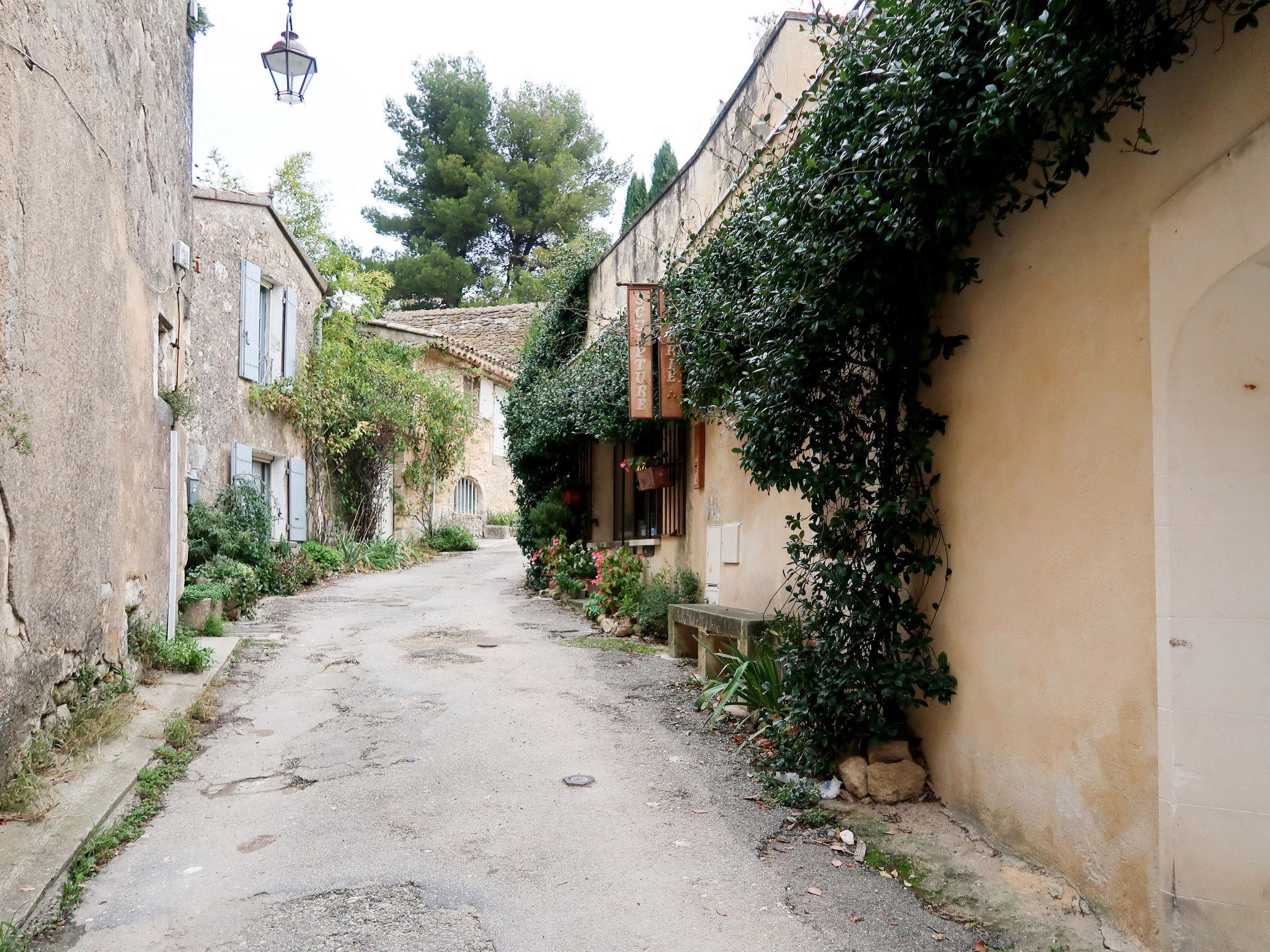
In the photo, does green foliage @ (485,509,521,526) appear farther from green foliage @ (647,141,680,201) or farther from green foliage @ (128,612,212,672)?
green foliage @ (128,612,212,672)

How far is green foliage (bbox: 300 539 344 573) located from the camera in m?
14.2

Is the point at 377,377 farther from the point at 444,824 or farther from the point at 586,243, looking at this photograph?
the point at 444,824

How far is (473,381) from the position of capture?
71.0ft

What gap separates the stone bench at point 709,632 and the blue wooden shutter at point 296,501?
8043mm

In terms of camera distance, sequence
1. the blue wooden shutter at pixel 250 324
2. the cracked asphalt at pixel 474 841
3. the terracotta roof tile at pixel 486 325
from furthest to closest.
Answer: the terracotta roof tile at pixel 486 325, the blue wooden shutter at pixel 250 324, the cracked asphalt at pixel 474 841

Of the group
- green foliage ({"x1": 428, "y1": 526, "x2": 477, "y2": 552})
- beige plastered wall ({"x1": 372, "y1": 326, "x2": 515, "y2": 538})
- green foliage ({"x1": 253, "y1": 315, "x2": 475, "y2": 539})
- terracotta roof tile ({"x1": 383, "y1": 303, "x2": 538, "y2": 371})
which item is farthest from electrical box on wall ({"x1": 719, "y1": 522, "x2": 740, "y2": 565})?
terracotta roof tile ({"x1": 383, "y1": 303, "x2": 538, "y2": 371})

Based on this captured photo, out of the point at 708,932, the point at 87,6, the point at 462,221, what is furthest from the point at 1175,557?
the point at 462,221

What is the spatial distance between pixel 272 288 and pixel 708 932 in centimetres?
1334

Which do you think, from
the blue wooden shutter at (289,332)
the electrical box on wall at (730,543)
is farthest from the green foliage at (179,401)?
the blue wooden shutter at (289,332)

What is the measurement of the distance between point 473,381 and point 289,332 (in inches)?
289

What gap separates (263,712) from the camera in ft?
20.4

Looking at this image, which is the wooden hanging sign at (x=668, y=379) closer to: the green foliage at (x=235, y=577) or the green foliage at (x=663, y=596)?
the green foliage at (x=663, y=596)

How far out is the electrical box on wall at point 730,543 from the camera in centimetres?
750

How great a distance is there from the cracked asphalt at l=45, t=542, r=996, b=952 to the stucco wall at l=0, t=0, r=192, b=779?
1061mm
